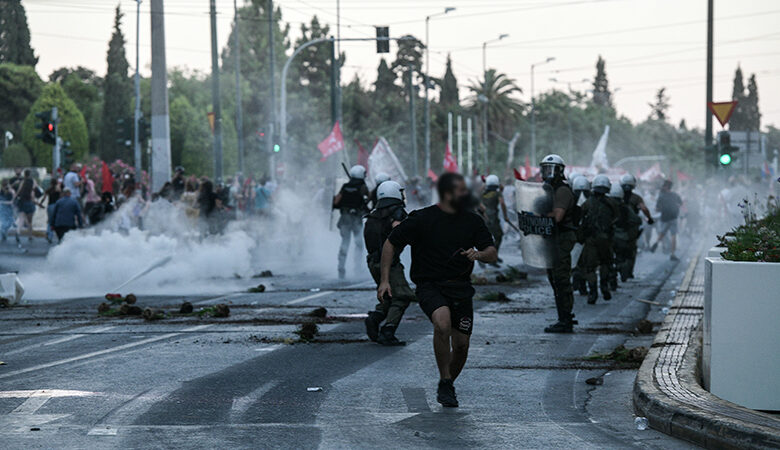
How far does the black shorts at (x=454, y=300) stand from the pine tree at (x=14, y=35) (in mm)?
90829

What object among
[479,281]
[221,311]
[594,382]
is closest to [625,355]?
[594,382]

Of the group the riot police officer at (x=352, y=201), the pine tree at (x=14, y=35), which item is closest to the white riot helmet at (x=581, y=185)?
the riot police officer at (x=352, y=201)

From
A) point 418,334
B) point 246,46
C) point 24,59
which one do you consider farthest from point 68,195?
point 24,59

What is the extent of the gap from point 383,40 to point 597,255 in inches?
793

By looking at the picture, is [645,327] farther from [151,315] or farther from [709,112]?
[709,112]

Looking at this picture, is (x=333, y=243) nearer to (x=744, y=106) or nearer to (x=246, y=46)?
(x=246, y=46)

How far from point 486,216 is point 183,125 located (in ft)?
203

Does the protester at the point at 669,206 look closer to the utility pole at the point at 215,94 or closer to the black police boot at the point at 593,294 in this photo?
the black police boot at the point at 593,294

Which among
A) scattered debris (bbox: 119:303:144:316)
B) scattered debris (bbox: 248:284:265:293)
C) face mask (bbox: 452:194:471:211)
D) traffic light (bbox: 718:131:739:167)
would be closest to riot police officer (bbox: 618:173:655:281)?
scattered debris (bbox: 248:284:265:293)

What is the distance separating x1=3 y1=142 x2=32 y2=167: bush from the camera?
254ft

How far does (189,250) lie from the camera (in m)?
20.8

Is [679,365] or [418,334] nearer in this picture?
[679,365]

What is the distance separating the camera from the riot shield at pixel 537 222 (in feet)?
40.2

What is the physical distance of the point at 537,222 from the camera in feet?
40.3
